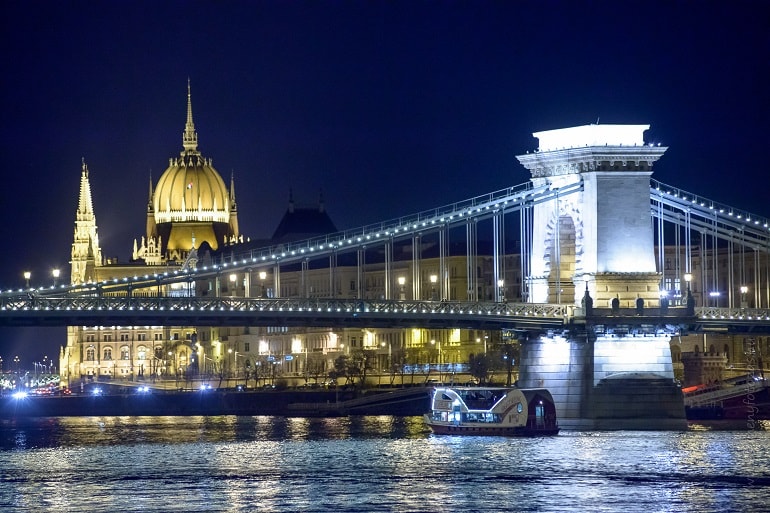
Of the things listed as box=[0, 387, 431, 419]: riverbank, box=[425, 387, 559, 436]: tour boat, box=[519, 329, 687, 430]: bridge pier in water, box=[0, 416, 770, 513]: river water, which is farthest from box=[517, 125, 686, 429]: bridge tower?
box=[0, 387, 431, 419]: riverbank

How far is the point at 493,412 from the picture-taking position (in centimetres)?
10881

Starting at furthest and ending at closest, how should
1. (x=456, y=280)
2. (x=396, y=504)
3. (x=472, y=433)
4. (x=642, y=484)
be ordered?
(x=456, y=280), (x=472, y=433), (x=642, y=484), (x=396, y=504)

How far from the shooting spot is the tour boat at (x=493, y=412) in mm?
107500

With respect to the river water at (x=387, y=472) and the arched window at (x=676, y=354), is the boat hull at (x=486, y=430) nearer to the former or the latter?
the river water at (x=387, y=472)

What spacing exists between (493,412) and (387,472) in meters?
18.9

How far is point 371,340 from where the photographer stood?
636 feet

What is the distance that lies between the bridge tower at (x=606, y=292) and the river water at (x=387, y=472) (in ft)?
7.59

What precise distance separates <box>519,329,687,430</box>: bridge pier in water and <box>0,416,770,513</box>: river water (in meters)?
1.87

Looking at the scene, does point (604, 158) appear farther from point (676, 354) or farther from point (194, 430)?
point (676, 354)

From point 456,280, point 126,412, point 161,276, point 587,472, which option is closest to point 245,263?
point 161,276

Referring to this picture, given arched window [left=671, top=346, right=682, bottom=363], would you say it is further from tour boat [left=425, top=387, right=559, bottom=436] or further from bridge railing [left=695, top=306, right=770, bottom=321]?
tour boat [left=425, top=387, right=559, bottom=436]

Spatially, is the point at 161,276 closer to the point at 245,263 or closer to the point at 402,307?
the point at 245,263

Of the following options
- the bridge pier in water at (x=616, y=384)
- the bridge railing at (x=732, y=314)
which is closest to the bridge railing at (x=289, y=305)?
the bridge pier in water at (x=616, y=384)

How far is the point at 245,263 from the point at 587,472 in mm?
26141
